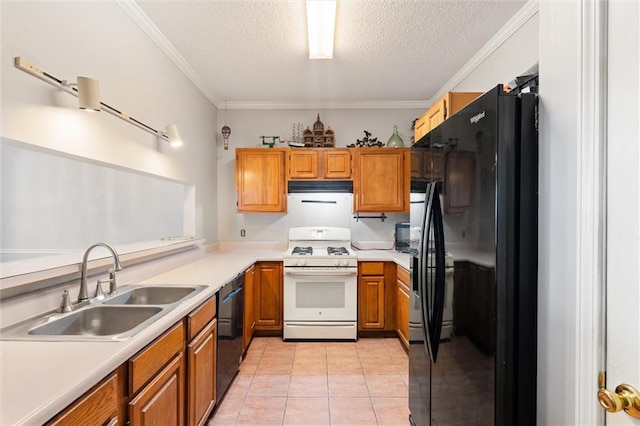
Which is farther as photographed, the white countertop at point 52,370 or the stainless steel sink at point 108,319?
the stainless steel sink at point 108,319

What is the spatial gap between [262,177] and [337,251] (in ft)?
4.06

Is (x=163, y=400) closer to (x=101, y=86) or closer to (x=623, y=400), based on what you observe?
(x=623, y=400)

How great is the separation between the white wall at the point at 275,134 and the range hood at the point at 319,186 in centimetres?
47

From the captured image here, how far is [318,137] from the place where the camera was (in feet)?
12.7

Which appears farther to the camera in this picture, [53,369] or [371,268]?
[371,268]

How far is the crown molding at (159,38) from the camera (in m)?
2.06

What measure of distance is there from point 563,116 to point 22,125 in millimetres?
1973

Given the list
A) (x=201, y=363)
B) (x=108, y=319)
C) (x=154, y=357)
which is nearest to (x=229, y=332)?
(x=201, y=363)

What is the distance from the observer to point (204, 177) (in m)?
3.58

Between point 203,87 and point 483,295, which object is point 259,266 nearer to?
point 203,87

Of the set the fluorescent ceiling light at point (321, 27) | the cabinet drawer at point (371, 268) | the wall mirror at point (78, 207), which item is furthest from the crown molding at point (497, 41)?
the wall mirror at point (78, 207)

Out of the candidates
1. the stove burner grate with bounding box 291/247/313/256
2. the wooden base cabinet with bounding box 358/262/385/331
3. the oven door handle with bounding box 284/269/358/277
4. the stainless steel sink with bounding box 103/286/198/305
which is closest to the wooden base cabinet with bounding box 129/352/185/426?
the stainless steel sink with bounding box 103/286/198/305

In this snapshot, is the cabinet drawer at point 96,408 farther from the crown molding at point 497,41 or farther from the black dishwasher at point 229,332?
the crown molding at point 497,41

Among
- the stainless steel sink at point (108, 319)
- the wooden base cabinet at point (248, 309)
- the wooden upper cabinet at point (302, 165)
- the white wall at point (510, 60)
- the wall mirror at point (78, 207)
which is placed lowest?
the wooden base cabinet at point (248, 309)
